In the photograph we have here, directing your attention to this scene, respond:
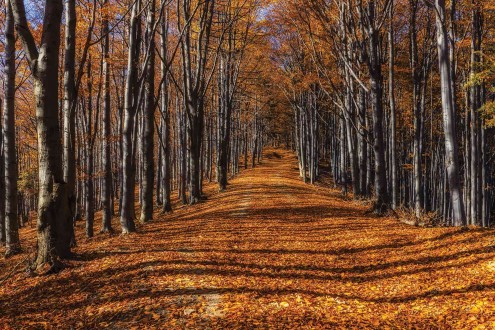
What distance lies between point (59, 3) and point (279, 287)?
20.1 ft

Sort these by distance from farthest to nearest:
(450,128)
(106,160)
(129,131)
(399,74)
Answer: (399,74) → (106,160) → (129,131) → (450,128)

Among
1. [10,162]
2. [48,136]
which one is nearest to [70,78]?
[48,136]

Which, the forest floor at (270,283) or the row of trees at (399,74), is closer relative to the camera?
the forest floor at (270,283)

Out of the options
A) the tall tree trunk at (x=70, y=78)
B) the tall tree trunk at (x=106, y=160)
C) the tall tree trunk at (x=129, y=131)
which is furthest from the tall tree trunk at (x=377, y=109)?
the tall tree trunk at (x=106, y=160)

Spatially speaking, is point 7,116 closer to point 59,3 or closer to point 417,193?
point 59,3

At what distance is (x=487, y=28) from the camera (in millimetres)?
16891

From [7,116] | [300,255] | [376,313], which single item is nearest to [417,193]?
[300,255]

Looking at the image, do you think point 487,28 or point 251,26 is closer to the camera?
point 487,28

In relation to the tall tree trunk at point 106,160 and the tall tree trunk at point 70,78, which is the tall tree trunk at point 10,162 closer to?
the tall tree trunk at point 70,78

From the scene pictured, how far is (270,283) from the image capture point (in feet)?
19.3

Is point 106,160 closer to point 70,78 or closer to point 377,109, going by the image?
point 70,78

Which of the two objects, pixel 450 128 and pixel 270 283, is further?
pixel 450 128

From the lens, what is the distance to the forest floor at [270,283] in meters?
4.57

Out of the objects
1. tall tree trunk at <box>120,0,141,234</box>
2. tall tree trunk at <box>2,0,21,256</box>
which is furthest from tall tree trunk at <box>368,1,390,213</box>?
tall tree trunk at <box>2,0,21,256</box>
